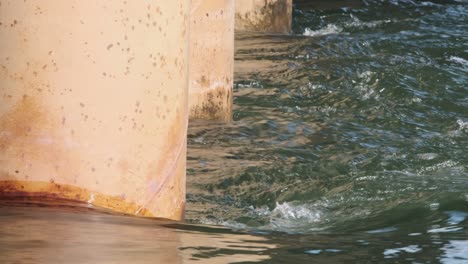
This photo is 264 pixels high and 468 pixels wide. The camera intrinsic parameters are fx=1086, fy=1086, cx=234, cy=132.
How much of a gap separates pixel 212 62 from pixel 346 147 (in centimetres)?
172

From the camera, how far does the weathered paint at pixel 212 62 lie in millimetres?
9242

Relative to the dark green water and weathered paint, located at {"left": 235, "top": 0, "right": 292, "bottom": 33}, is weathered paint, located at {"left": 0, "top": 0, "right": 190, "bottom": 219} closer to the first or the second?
the dark green water

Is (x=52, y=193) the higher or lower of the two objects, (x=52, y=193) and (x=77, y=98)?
the lower

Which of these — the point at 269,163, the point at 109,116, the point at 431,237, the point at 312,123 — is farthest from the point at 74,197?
the point at 312,123

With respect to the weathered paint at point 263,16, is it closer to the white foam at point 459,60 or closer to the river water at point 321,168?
the river water at point 321,168

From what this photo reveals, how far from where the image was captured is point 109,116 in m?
5.01

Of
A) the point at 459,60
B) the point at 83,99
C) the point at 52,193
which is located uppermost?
the point at 83,99

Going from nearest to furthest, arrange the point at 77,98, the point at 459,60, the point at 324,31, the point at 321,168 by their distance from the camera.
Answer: the point at 77,98
the point at 321,168
the point at 459,60
the point at 324,31

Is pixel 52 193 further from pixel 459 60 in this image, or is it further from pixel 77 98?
pixel 459 60

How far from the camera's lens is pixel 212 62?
30.8ft

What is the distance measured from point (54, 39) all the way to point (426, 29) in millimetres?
10252

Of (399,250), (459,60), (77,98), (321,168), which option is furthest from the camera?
(459,60)

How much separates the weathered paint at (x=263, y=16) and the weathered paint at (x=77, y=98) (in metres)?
10.1

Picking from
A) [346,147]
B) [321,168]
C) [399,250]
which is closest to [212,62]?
[346,147]
